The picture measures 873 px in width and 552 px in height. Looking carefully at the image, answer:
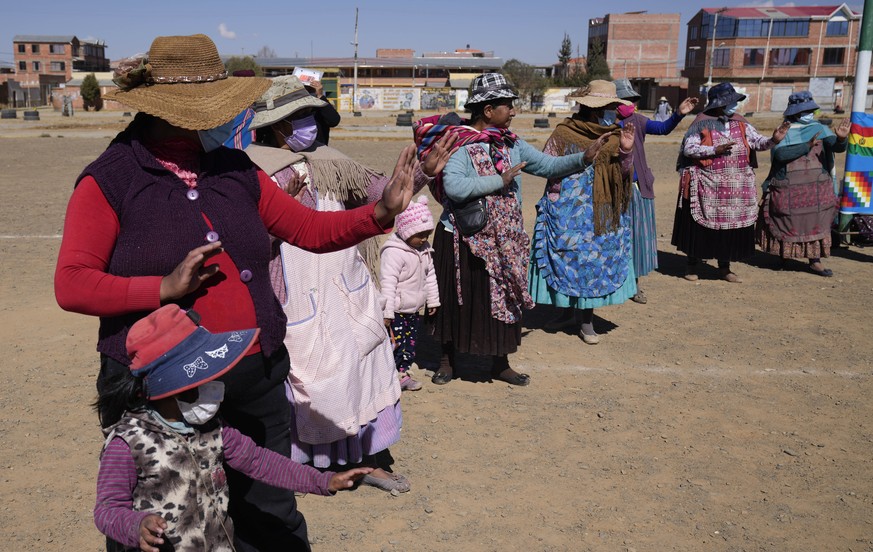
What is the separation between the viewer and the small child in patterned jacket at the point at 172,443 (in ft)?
7.36

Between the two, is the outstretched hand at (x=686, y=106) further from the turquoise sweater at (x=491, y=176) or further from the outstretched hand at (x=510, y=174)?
the outstretched hand at (x=510, y=174)

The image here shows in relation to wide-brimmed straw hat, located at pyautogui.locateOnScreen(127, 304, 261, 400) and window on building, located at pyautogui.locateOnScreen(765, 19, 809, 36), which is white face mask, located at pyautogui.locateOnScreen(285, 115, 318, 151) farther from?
window on building, located at pyautogui.locateOnScreen(765, 19, 809, 36)

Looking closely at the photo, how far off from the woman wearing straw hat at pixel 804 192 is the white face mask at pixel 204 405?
788 cm

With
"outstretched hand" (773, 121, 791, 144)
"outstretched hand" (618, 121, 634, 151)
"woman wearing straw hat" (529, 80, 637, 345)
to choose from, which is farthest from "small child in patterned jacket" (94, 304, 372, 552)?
"outstretched hand" (773, 121, 791, 144)

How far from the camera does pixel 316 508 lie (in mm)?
4082

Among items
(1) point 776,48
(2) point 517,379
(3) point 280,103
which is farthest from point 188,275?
(1) point 776,48

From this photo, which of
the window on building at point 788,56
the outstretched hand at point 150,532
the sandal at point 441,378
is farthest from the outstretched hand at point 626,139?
the window on building at point 788,56

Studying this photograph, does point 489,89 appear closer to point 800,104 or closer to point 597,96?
point 597,96

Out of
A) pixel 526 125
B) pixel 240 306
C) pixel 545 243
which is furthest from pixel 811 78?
pixel 240 306

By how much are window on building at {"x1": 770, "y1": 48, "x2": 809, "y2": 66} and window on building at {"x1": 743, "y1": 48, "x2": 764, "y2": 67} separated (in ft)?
3.27

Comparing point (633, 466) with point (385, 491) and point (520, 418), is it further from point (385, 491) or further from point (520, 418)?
point (385, 491)

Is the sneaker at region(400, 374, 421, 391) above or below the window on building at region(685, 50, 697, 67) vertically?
below

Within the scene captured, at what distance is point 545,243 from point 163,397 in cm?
456

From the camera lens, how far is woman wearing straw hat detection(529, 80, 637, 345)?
20.5ft
